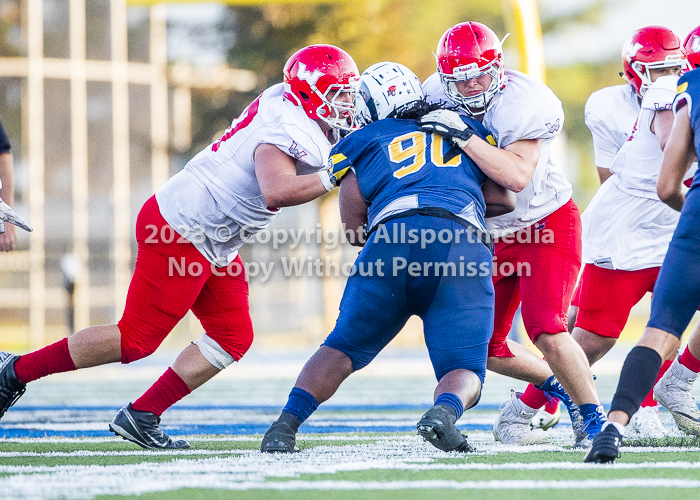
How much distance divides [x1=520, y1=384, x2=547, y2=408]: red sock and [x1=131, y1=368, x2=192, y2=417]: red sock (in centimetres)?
156

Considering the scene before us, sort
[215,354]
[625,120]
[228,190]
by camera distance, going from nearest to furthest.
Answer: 1. [228,190]
2. [215,354]
3. [625,120]

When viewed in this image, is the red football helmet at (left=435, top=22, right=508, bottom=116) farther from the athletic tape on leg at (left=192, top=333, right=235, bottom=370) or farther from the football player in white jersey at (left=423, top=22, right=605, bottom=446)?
the athletic tape on leg at (left=192, top=333, right=235, bottom=370)

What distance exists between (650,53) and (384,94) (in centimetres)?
140

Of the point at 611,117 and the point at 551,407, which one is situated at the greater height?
the point at 611,117

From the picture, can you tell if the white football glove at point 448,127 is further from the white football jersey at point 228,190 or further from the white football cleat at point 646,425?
the white football cleat at point 646,425

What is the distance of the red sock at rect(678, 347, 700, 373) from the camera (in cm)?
441

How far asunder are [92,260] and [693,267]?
14.0 meters

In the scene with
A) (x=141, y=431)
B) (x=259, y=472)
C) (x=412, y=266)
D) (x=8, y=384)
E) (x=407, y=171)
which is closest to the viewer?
(x=259, y=472)

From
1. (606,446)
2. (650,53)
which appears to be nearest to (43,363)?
(606,446)

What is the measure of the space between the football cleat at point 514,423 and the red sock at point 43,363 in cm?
191

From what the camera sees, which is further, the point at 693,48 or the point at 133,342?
the point at 693,48

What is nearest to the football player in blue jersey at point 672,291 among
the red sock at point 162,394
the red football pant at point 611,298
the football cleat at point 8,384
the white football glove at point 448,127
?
the white football glove at point 448,127

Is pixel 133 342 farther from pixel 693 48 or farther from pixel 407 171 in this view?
pixel 693 48

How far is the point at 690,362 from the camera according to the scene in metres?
4.42
